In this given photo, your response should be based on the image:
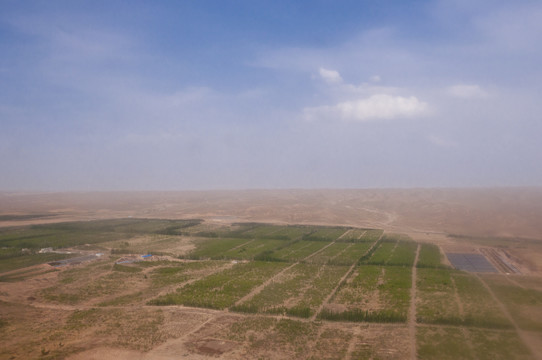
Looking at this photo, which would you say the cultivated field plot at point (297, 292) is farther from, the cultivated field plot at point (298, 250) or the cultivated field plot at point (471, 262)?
the cultivated field plot at point (471, 262)

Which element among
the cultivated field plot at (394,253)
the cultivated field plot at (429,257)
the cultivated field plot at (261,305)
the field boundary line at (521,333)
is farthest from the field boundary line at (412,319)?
the field boundary line at (521,333)

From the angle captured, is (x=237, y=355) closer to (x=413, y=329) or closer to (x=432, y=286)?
(x=413, y=329)

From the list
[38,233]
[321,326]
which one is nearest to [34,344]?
[321,326]

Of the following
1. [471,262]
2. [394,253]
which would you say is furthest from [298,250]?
[471,262]

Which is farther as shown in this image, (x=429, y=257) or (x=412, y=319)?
(x=429, y=257)

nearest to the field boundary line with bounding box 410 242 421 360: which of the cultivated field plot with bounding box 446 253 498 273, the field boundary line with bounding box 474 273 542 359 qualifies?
the field boundary line with bounding box 474 273 542 359

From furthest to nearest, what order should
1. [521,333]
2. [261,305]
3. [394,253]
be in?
[394,253] → [261,305] → [521,333]

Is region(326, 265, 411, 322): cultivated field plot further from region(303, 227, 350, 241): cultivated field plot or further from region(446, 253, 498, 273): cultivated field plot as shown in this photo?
region(303, 227, 350, 241): cultivated field plot

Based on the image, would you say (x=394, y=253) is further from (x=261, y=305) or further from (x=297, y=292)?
(x=261, y=305)
